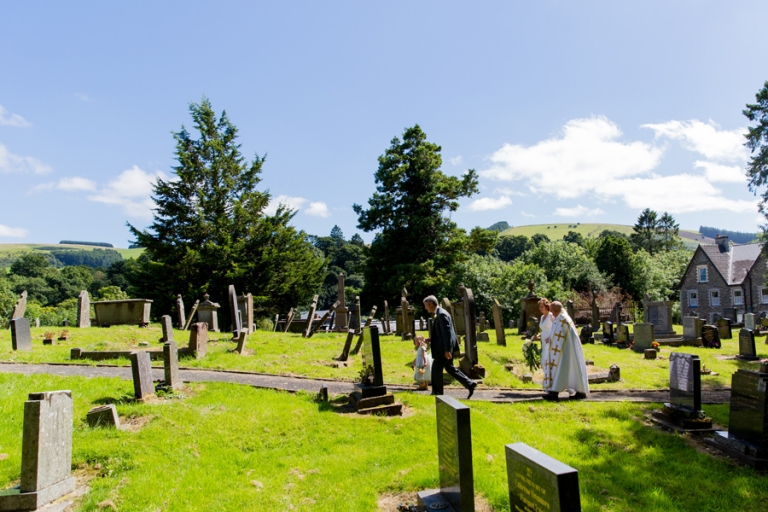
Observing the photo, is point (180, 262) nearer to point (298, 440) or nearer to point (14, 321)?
point (14, 321)

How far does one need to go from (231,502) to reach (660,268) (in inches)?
2269

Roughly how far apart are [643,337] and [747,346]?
3410mm

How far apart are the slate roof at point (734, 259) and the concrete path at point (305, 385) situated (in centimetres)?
4081

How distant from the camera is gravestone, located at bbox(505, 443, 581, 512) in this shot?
2742mm

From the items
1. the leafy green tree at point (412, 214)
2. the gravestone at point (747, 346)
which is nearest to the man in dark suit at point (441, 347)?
the gravestone at point (747, 346)

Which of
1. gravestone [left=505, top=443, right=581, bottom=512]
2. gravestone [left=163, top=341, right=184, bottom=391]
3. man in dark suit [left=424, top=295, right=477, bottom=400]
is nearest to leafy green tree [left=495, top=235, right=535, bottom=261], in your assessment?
man in dark suit [left=424, top=295, right=477, bottom=400]

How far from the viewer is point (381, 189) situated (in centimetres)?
3862

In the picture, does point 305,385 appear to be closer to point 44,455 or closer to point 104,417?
point 104,417

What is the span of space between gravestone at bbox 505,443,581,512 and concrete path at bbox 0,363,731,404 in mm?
6181

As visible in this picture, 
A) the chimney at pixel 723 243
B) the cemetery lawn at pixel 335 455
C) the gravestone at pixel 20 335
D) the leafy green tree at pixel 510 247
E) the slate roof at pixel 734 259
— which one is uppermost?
the leafy green tree at pixel 510 247

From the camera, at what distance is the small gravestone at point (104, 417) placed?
23.8 feet

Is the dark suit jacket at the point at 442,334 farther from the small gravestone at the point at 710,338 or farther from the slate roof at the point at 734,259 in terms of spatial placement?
the slate roof at the point at 734,259

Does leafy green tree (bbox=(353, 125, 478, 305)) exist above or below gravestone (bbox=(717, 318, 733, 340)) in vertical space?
above

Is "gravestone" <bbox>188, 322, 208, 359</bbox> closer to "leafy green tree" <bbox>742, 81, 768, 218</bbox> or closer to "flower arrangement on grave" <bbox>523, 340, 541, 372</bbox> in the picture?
"flower arrangement on grave" <bbox>523, 340, 541, 372</bbox>
